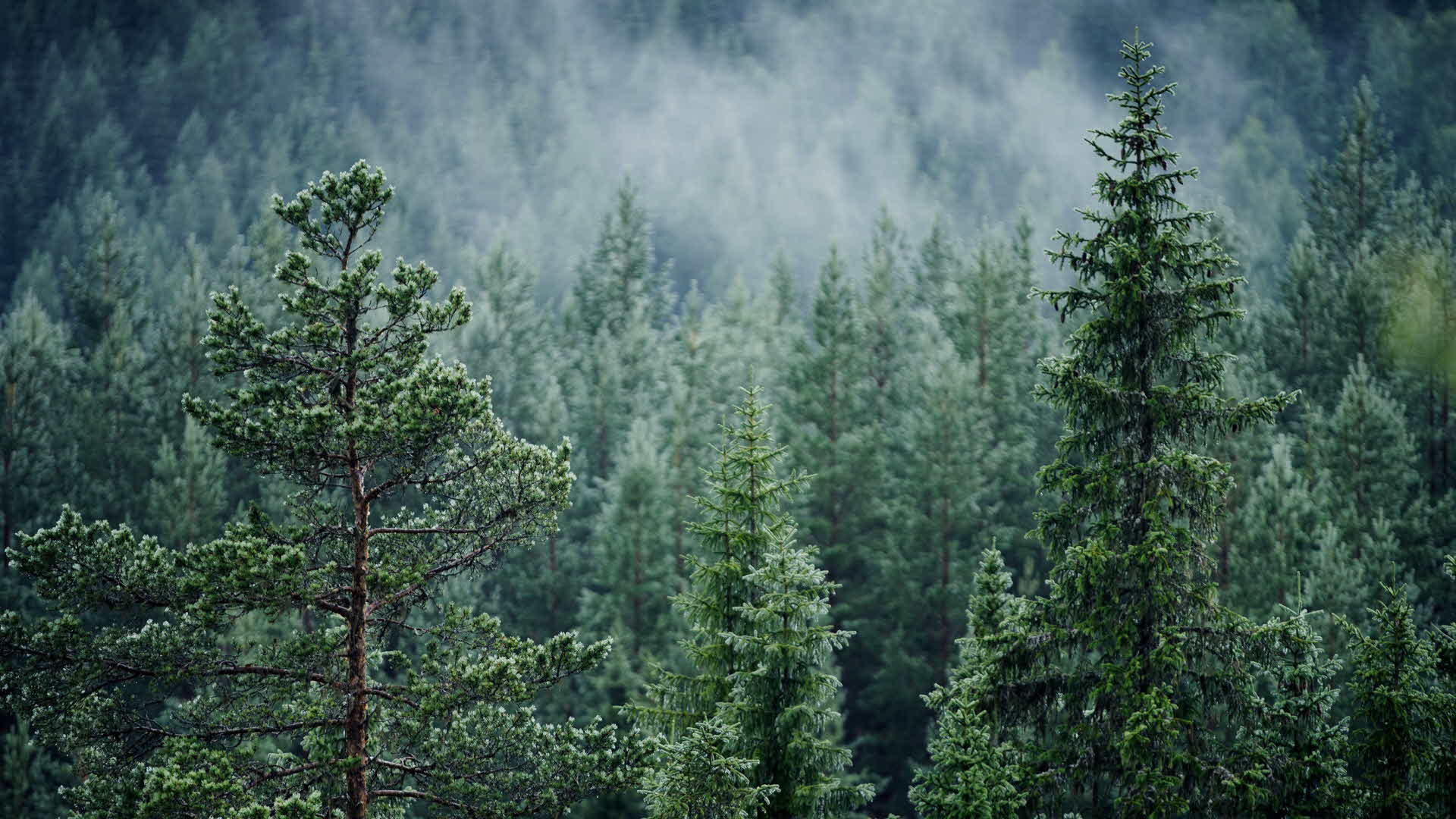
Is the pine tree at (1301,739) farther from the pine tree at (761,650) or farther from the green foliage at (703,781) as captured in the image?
the green foliage at (703,781)

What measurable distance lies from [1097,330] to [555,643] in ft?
21.2

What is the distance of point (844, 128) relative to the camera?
18612cm

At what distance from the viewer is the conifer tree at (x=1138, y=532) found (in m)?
10.1

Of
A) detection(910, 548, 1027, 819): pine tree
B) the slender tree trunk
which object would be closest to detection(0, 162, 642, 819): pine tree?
the slender tree trunk

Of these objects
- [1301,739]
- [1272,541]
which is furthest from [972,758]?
[1272,541]

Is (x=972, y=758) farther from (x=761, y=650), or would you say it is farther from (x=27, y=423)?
(x=27, y=423)

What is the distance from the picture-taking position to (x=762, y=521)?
13.0 metres

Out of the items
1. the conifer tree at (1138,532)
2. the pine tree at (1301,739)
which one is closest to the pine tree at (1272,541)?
the pine tree at (1301,739)

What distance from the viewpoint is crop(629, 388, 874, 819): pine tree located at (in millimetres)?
11797

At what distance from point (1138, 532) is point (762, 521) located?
178 inches

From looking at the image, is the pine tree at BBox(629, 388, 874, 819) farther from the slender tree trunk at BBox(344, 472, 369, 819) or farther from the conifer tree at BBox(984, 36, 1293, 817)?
the slender tree trunk at BBox(344, 472, 369, 819)

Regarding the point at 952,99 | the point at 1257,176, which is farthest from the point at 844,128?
the point at 1257,176

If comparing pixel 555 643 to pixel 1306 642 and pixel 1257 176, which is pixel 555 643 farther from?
pixel 1257 176

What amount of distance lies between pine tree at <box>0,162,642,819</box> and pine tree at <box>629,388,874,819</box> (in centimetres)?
160
